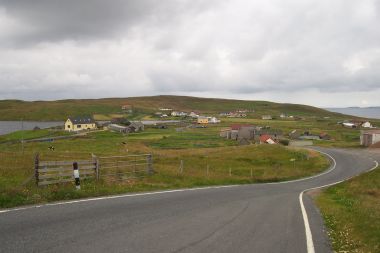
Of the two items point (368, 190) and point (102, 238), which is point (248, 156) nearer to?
point (368, 190)

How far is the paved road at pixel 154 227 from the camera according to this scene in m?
8.77

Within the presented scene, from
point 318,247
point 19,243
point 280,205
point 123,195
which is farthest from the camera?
point 280,205

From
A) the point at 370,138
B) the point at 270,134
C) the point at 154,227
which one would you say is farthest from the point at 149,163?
the point at 270,134

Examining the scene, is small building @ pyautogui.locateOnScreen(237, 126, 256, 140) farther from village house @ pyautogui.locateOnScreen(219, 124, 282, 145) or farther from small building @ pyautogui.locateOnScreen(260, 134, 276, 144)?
small building @ pyautogui.locateOnScreen(260, 134, 276, 144)

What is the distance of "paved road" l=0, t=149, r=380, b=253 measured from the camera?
877cm

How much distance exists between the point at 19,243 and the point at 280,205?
39.9ft

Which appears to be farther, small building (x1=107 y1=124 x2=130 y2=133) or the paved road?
small building (x1=107 y1=124 x2=130 y2=133)

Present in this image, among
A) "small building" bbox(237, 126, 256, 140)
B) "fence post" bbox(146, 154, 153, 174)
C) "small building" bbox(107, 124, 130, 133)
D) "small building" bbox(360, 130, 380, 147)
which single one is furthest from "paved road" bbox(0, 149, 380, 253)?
"small building" bbox(107, 124, 130, 133)

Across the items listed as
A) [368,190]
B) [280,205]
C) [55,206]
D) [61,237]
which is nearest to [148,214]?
[55,206]

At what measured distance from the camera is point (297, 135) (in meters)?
130

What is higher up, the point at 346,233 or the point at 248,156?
the point at 346,233

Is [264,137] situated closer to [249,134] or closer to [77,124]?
[249,134]

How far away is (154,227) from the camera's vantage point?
10695 millimetres

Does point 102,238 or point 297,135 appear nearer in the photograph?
point 102,238
